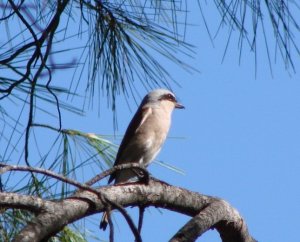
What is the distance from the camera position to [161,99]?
6055 mm

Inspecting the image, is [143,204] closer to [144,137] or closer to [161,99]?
[144,137]

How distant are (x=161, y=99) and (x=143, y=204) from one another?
10.8 ft

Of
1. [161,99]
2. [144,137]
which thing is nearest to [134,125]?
[144,137]

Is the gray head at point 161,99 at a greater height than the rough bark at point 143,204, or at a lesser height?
greater

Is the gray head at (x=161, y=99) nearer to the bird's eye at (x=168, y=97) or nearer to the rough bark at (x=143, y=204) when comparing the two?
the bird's eye at (x=168, y=97)

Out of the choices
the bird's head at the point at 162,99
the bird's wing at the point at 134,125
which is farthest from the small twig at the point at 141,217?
the bird's head at the point at 162,99

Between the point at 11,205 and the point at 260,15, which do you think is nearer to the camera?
the point at 11,205

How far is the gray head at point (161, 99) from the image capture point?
6031 mm

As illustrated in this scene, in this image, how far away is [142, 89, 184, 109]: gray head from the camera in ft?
19.8

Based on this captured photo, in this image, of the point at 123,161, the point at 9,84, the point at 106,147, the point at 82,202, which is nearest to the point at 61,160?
the point at 106,147

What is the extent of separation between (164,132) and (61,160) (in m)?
2.23

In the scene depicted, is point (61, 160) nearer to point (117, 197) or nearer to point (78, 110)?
point (78, 110)

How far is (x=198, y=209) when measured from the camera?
287 centimetres

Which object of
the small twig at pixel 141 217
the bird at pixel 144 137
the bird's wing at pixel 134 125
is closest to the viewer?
the small twig at pixel 141 217
